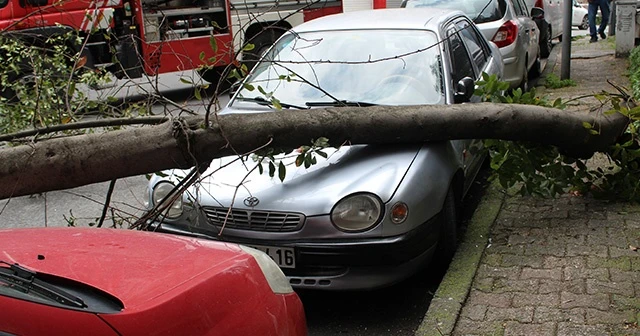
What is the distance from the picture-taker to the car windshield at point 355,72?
18.0 ft

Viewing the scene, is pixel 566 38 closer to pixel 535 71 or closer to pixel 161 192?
pixel 535 71

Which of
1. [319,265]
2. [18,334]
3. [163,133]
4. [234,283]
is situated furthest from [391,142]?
[18,334]

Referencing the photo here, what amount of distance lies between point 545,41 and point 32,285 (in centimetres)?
1351

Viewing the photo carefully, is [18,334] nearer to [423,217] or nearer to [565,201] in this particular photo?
[423,217]

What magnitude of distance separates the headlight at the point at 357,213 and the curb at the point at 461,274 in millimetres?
598

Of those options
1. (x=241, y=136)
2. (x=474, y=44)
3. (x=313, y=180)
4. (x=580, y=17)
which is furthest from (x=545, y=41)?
(x=580, y=17)

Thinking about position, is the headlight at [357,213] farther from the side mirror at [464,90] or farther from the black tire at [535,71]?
the black tire at [535,71]

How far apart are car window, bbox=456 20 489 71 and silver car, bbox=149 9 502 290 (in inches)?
38.6

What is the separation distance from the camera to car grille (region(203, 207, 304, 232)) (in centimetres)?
434

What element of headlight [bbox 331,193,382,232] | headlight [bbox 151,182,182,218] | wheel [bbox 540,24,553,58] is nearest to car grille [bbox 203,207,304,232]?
headlight [bbox 331,193,382,232]

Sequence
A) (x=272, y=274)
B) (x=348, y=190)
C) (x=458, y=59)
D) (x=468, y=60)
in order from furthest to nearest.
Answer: (x=468, y=60), (x=458, y=59), (x=348, y=190), (x=272, y=274)

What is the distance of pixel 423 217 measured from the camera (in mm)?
4453

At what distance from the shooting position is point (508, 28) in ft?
33.0

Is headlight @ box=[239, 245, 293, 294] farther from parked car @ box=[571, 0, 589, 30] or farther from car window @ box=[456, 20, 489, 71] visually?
parked car @ box=[571, 0, 589, 30]
